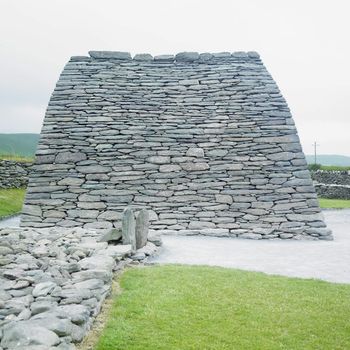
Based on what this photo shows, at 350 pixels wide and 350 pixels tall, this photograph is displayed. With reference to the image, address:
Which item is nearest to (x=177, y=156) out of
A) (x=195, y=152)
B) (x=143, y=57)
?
(x=195, y=152)

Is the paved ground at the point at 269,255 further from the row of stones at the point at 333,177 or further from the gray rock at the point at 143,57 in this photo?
the row of stones at the point at 333,177

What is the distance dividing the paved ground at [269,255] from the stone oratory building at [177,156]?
0.76 metres

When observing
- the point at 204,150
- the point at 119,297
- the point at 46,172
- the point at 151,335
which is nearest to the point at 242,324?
the point at 151,335

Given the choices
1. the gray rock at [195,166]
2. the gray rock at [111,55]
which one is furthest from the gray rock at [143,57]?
the gray rock at [195,166]

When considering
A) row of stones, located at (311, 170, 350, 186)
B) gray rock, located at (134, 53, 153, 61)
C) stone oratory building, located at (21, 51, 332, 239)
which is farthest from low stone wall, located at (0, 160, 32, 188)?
row of stones, located at (311, 170, 350, 186)

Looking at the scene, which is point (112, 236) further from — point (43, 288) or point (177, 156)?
point (177, 156)

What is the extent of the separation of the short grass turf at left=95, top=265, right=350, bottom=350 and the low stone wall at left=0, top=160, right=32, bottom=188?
17.2 meters

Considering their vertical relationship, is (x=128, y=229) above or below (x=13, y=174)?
below

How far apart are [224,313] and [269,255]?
175 inches

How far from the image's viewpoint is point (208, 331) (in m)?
4.76

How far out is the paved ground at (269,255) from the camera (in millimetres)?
8078

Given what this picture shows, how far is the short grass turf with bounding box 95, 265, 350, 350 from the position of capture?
14.9ft

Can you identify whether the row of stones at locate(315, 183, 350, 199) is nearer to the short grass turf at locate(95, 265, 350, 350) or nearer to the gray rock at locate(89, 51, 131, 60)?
the gray rock at locate(89, 51, 131, 60)

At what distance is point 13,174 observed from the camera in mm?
22812
